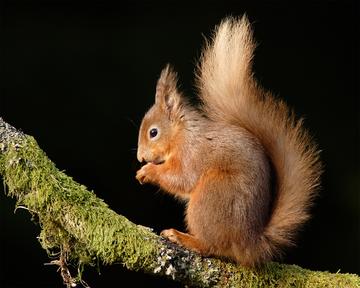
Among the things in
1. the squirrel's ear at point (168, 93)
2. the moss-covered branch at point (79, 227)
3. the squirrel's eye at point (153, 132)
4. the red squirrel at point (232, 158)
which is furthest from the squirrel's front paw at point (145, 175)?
the moss-covered branch at point (79, 227)

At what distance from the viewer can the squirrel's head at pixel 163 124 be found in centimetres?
244

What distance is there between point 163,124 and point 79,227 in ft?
2.44

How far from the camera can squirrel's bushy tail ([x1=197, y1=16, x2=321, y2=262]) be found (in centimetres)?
221

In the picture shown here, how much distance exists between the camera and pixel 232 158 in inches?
86.0

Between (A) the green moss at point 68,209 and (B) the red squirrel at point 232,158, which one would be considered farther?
(B) the red squirrel at point 232,158

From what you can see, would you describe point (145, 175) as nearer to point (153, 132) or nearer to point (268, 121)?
point (153, 132)

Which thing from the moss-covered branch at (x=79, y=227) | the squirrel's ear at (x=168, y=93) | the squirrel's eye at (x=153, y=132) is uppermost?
the squirrel's ear at (x=168, y=93)

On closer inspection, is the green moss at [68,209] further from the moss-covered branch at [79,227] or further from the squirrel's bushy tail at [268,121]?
the squirrel's bushy tail at [268,121]

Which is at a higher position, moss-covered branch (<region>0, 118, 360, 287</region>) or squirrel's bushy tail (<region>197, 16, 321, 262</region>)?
squirrel's bushy tail (<region>197, 16, 321, 262</region>)

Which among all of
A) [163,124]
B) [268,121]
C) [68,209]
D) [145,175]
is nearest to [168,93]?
[163,124]

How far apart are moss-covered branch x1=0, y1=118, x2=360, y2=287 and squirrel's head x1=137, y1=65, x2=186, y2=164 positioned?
0.54m

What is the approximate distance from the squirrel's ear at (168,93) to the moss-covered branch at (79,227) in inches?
27.7

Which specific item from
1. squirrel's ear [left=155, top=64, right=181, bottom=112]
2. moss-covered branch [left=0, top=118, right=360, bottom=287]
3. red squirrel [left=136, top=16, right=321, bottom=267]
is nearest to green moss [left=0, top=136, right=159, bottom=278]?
moss-covered branch [left=0, top=118, right=360, bottom=287]

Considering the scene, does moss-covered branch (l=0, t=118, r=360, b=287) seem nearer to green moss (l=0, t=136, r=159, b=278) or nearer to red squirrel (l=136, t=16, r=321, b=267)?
green moss (l=0, t=136, r=159, b=278)
